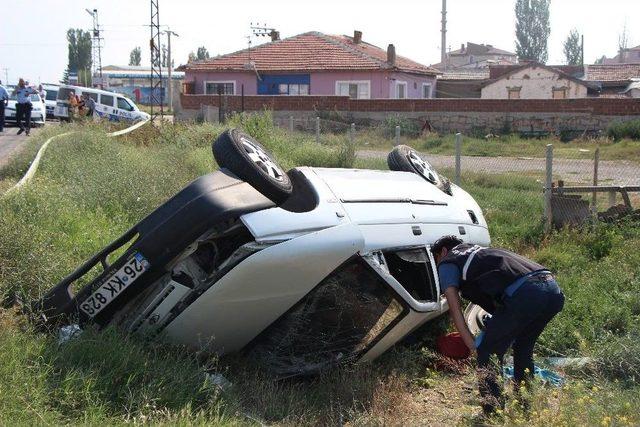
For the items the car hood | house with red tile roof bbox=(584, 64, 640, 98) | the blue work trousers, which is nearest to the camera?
the blue work trousers

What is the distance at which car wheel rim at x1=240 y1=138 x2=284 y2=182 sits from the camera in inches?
207

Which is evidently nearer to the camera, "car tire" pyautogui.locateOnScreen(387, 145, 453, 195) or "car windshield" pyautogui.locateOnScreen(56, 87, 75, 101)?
"car tire" pyautogui.locateOnScreen(387, 145, 453, 195)

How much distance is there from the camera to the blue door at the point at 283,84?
134 feet

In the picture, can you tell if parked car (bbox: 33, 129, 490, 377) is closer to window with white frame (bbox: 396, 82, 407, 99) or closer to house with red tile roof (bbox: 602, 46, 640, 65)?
window with white frame (bbox: 396, 82, 407, 99)

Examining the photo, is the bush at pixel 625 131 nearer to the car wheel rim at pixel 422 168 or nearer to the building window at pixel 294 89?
the building window at pixel 294 89

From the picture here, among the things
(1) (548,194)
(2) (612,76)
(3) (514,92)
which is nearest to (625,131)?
(1) (548,194)

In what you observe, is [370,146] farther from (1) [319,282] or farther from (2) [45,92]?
(2) [45,92]

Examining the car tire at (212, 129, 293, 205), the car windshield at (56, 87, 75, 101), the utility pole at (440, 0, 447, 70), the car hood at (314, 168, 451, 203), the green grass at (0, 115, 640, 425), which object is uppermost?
the utility pole at (440, 0, 447, 70)

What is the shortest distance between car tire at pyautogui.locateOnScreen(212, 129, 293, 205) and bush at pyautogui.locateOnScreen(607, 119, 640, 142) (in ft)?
71.8

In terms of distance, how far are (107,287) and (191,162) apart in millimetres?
6661

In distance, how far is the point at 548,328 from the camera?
662cm

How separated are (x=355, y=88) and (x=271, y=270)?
118 ft

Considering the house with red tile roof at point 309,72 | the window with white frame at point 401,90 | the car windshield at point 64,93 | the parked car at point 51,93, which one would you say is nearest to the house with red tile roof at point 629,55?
the house with red tile roof at point 309,72

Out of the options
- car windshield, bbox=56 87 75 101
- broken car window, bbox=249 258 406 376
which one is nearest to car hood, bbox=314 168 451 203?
broken car window, bbox=249 258 406 376
